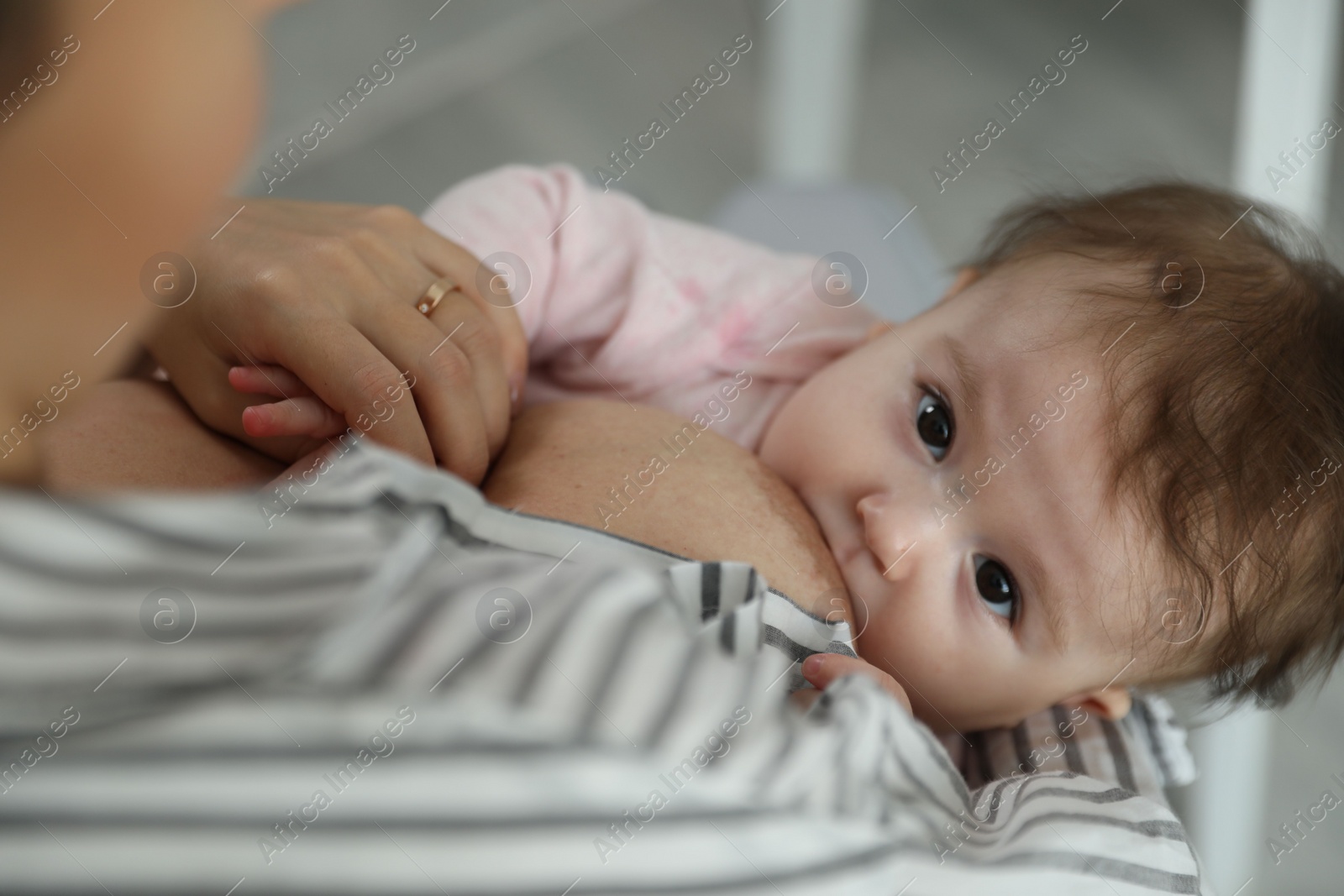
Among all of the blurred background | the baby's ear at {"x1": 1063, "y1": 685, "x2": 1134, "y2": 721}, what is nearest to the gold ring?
the baby's ear at {"x1": 1063, "y1": 685, "x2": 1134, "y2": 721}

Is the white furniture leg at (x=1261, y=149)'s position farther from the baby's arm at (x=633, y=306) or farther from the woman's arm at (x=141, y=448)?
the woman's arm at (x=141, y=448)

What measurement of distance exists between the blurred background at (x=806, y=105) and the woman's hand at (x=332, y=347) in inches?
29.9

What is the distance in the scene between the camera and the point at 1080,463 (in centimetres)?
67

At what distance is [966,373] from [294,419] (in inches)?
18.6

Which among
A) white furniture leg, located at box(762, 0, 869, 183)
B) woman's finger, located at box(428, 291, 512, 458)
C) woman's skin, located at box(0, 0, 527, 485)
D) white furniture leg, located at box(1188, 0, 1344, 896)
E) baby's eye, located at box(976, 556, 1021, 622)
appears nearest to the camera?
woman's skin, located at box(0, 0, 527, 485)

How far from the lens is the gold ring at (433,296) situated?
0.62 m

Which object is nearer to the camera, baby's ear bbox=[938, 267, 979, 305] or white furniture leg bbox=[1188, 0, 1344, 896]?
baby's ear bbox=[938, 267, 979, 305]

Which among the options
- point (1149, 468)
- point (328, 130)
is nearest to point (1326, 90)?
point (1149, 468)

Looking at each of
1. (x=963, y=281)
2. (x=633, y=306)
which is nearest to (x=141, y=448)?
(x=633, y=306)

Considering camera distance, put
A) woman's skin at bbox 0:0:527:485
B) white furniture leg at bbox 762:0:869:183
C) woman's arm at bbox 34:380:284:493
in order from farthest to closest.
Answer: white furniture leg at bbox 762:0:869:183, woman's arm at bbox 34:380:284:493, woman's skin at bbox 0:0:527:485

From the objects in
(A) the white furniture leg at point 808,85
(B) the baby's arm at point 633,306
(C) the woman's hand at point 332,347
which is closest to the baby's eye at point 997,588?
Answer: (B) the baby's arm at point 633,306

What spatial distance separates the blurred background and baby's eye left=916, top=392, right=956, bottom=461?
0.62 meters

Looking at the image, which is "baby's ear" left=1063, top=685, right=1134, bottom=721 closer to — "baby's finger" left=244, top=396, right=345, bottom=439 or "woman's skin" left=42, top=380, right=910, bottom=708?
"woman's skin" left=42, top=380, right=910, bottom=708

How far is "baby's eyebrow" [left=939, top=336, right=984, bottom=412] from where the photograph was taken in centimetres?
72
